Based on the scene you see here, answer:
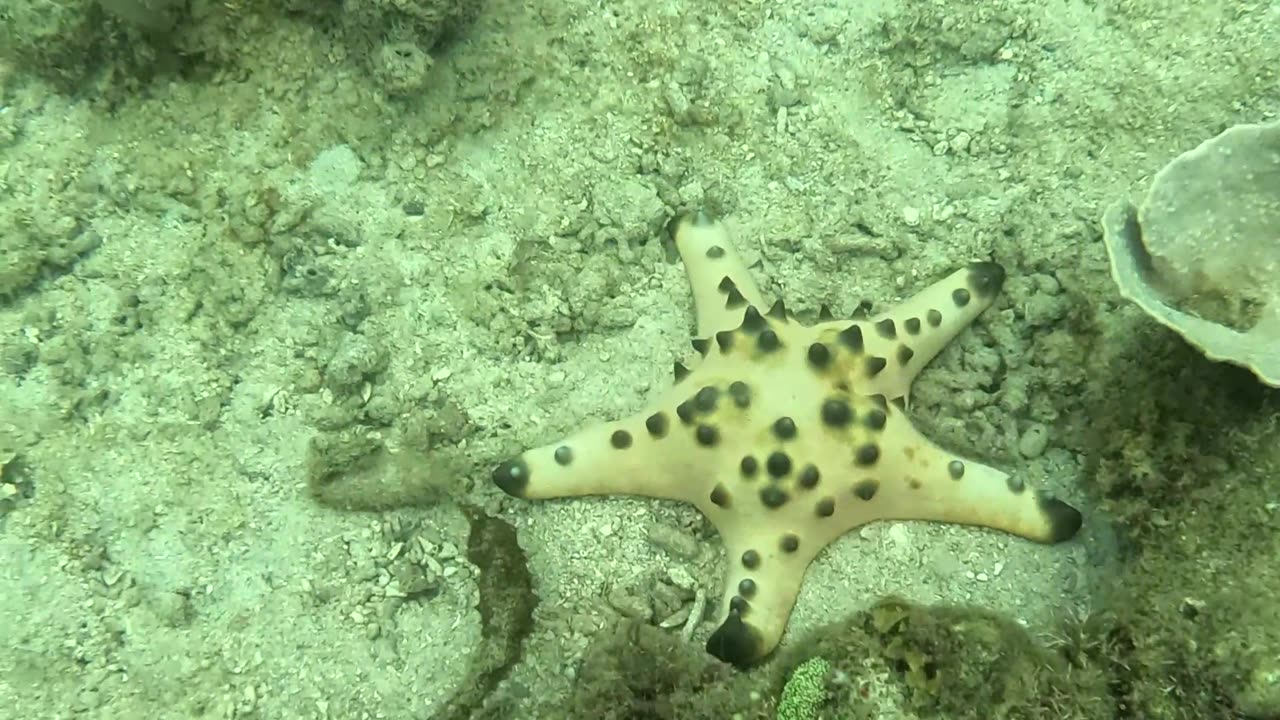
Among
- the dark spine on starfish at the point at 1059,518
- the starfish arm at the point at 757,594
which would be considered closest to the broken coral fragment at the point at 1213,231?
the dark spine on starfish at the point at 1059,518

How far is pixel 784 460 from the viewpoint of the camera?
300 cm

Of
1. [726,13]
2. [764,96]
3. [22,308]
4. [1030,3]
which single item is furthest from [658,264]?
[22,308]

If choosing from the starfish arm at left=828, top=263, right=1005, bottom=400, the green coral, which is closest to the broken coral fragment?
the starfish arm at left=828, top=263, right=1005, bottom=400

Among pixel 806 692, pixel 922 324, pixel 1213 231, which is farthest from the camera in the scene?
pixel 922 324

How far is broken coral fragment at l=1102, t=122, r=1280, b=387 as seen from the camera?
2803 millimetres

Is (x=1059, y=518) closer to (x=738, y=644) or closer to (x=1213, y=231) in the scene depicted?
(x=1213, y=231)

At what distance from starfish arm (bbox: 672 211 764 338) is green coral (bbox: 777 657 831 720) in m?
1.28

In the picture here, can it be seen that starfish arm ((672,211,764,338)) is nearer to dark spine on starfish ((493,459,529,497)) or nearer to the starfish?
the starfish

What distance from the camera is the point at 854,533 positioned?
321 centimetres

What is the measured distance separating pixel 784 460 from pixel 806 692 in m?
0.73

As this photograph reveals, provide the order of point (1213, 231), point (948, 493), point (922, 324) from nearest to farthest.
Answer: point (1213, 231), point (948, 493), point (922, 324)

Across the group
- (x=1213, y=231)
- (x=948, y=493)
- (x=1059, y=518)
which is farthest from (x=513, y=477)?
(x=1213, y=231)

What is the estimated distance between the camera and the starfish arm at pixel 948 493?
3.06m

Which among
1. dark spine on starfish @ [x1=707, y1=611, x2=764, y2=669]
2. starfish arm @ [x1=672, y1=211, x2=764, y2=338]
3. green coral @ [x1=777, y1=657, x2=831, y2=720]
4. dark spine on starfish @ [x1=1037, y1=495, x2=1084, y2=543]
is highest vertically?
dark spine on starfish @ [x1=1037, y1=495, x2=1084, y2=543]
